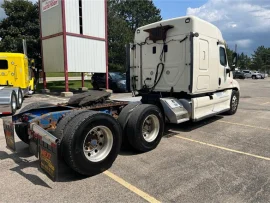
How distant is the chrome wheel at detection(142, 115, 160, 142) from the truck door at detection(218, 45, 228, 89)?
3566 millimetres

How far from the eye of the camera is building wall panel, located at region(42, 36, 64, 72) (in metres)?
16.1

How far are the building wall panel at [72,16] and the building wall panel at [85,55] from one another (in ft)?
1.94

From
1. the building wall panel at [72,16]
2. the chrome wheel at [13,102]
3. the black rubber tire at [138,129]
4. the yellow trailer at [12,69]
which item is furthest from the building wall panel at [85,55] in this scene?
the black rubber tire at [138,129]

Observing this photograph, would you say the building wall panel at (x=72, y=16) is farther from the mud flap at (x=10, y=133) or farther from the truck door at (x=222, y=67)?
the mud flap at (x=10, y=133)

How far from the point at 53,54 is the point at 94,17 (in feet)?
13.1

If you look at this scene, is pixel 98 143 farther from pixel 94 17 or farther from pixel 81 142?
pixel 94 17

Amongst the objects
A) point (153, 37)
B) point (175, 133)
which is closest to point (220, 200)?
point (175, 133)

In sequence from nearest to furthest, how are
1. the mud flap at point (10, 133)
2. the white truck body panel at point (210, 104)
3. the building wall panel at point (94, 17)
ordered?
1. the mud flap at point (10, 133)
2. the white truck body panel at point (210, 104)
3. the building wall panel at point (94, 17)

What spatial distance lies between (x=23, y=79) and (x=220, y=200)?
11.4m

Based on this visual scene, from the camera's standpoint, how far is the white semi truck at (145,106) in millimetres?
3719

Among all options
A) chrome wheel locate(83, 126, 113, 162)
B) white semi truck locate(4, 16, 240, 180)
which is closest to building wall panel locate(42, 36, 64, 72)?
white semi truck locate(4, 16, 240, 180)

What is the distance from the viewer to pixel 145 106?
5.10 meters

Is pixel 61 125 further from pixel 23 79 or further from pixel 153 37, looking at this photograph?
pixel 23 79

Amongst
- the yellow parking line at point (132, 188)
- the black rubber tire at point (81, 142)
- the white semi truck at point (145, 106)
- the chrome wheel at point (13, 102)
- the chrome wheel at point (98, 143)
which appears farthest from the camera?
the chrome wheel at point (13, 102)
